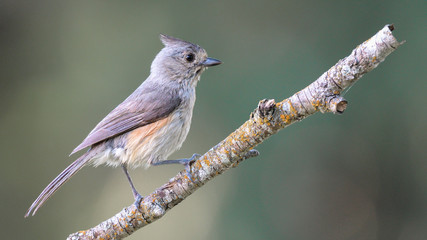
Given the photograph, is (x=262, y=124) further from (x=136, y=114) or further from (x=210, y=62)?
(x=210, y=62)

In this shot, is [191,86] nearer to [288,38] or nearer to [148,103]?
[148,103]

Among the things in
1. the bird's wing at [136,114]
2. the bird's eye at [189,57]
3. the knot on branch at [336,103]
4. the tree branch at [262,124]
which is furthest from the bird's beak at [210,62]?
the knot on branch at [336,103]

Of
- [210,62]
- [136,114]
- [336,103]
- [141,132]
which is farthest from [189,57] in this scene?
[336,103]

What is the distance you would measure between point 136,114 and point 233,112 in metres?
1.22

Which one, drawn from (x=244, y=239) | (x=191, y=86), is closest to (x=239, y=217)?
(x=244, y=239)

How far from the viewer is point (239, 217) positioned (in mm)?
4578

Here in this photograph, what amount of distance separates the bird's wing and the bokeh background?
3.30 ft

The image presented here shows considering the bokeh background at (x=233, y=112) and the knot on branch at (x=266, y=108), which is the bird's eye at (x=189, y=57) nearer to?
the bokeh background at (x=233, y=112)

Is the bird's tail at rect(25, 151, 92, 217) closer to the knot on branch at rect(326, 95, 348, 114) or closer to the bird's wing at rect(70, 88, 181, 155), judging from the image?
the bird's wing at rect(70, 88, 181, 155)

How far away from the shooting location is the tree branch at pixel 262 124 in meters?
2.27

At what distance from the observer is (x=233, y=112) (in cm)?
480

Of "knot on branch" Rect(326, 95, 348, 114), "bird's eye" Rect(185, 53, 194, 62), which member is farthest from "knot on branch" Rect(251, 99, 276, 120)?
"bird's eye" Rect(185, 53, 194, 62)

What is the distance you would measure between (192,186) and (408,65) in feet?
9.04

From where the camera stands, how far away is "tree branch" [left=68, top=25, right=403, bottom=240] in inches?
89.3
